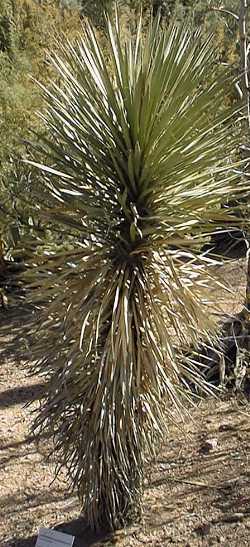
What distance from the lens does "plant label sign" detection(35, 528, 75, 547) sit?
3324 millimetres

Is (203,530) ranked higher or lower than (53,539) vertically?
lower

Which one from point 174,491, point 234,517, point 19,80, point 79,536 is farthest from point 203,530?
point 19,80

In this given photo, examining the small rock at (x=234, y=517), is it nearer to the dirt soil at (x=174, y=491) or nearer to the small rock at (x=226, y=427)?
the dirt soil at (x=174, y=491)

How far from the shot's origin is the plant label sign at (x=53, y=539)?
3.32 metres

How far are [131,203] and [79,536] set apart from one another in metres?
2.13

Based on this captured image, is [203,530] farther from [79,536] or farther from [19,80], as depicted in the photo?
[19,80]

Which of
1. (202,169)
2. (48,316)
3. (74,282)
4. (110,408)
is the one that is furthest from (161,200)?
(110,408)

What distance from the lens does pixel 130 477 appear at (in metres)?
3.58

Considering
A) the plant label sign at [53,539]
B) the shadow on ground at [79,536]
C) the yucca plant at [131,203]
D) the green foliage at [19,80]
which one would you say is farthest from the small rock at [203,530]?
the green foliage at [19,80]

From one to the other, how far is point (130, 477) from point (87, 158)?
5.87 feet

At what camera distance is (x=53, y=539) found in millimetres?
3377

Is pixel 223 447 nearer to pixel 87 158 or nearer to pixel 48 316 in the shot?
pixel 48 316

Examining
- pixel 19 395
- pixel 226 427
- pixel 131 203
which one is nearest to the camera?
pixel 131 203

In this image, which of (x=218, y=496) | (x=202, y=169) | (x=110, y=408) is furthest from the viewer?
(x=218, y=496)
